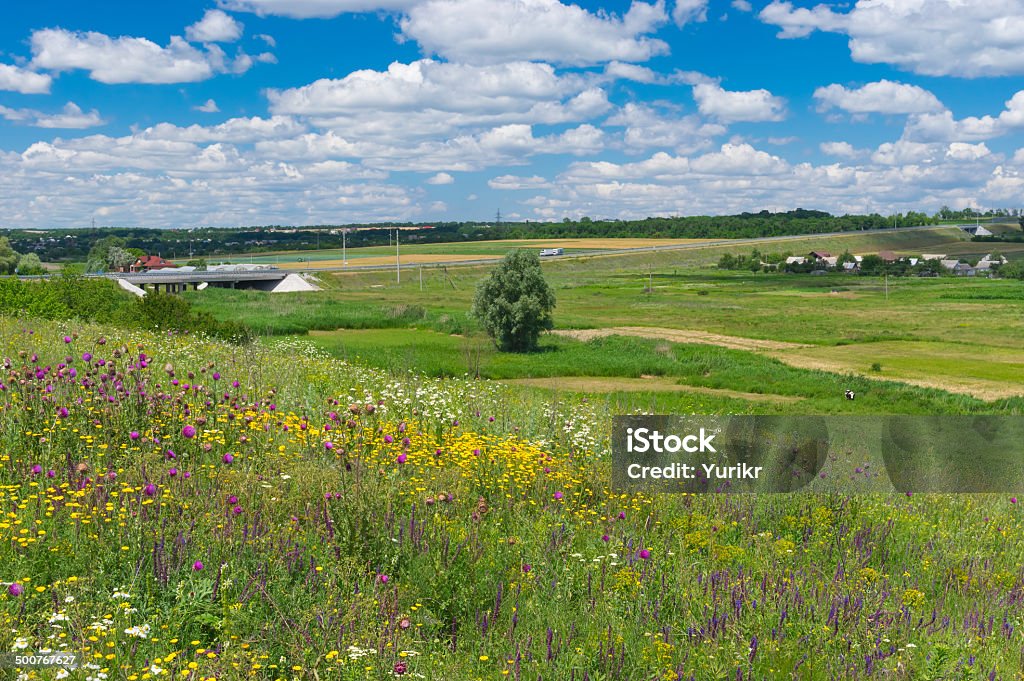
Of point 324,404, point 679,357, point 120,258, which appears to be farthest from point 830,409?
point 120,258

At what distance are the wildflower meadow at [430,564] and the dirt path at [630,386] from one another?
25.4 meters

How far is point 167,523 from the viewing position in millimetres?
5348

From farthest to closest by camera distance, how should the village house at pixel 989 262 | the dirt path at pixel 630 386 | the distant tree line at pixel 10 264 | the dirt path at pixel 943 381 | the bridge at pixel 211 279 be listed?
1. the village house at pixel 989 262
2. the distant tree line at pixel 10 264
3. the bridge at pixel 211 279
4. the dirt path at pixel 943 381
5. the dirt path at pixel 630 386

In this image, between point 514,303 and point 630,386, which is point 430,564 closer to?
point 630,386

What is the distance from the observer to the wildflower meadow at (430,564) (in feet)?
13.6

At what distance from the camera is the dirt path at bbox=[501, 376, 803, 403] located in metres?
34.0

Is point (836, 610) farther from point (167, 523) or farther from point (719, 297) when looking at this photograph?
point (719, 297)

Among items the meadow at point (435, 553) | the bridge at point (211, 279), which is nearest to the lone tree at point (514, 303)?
the meadow at point (435, 553)

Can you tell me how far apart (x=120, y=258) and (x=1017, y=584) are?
162069 mm

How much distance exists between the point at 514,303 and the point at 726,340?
15.9 metres

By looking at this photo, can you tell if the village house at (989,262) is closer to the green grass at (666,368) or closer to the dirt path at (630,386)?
the green grass at (666,368)

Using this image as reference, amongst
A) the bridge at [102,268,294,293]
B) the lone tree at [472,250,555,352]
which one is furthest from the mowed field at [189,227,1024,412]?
the bridge at [102,268,294,293]

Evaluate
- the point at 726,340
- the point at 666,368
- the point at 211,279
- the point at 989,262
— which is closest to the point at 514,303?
the point at 666,368

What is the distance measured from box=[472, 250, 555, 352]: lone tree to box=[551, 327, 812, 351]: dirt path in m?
4.07
